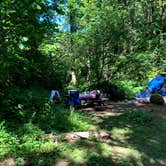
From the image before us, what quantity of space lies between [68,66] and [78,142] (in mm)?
6566

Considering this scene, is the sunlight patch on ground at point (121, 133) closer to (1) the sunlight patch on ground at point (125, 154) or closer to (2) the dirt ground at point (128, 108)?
(1) the sunlight patch on ground at point (125, 154)

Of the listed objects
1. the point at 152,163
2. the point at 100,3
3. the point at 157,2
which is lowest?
the point at 152,163

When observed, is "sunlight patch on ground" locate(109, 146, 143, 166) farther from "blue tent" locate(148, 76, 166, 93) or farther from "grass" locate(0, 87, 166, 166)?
"blue tent" locate(148, 76, 166, 93)

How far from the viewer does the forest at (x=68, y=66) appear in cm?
440

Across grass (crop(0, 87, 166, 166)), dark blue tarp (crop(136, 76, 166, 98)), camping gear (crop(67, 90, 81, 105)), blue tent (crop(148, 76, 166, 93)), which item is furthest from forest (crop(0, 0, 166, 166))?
camping gear (crop(67, 90, 81, 105))

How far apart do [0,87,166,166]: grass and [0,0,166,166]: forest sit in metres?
0.02

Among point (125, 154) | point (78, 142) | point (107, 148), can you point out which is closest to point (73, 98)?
point (78, 142)

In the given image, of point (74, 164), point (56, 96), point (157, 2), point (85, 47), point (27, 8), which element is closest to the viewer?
point (74, 164)

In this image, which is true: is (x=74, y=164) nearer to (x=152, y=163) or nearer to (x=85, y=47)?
(x=152, y=163)

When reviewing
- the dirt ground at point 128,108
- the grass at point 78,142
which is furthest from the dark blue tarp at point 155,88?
the grass at point 78,142

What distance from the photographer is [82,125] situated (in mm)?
5512

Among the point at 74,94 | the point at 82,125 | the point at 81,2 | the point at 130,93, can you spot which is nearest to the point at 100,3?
the point at 81,2

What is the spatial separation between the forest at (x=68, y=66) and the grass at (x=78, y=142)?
2 cm

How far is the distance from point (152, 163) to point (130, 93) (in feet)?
20.9
